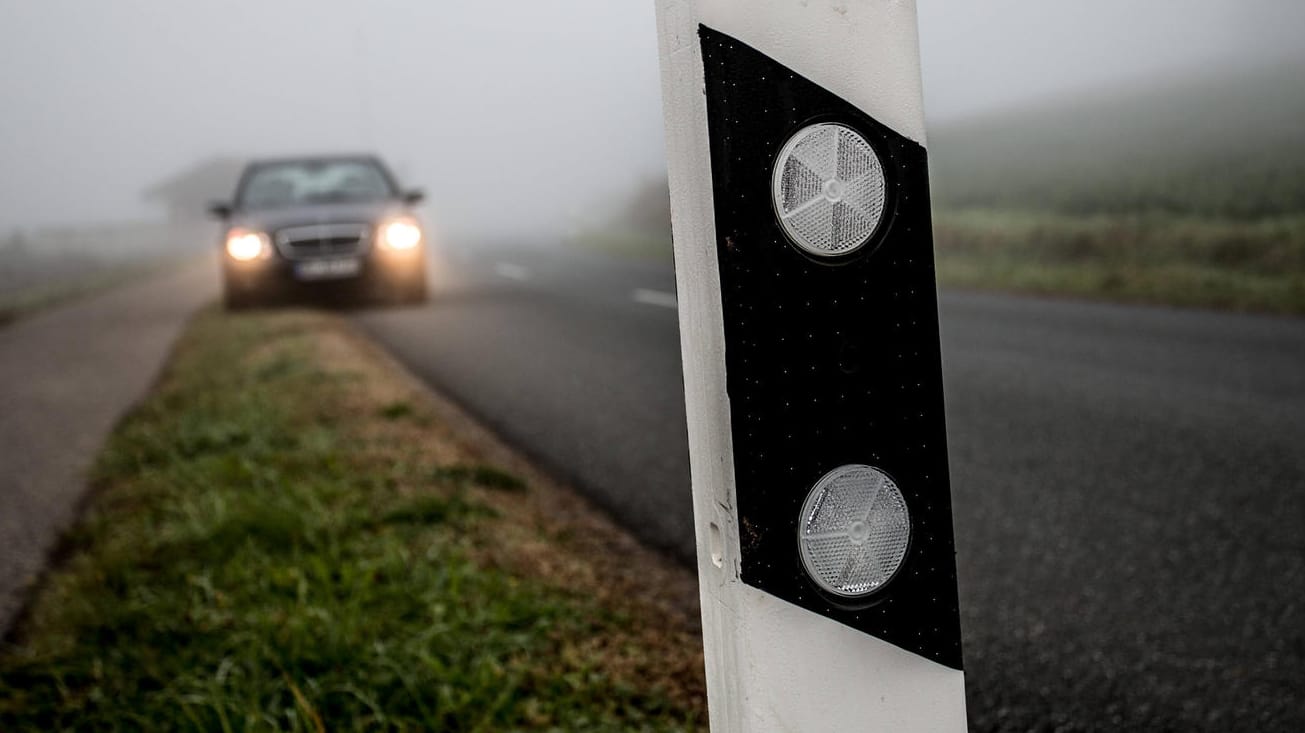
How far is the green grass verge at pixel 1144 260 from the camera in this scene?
8.28 metres

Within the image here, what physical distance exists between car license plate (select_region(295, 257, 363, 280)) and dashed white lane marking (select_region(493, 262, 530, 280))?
3.39 meters

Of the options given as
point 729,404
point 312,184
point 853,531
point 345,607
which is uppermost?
point 312,184

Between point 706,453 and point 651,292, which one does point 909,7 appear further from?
point 651,292

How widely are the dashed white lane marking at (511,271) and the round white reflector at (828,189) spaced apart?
11996 mm

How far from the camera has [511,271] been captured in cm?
1404

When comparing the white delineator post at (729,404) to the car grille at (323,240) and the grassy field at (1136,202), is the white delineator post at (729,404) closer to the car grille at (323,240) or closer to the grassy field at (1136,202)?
the grassy field at (1136,202)

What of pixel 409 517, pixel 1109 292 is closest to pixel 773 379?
pixel 409 517

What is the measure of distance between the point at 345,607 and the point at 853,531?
157 cm

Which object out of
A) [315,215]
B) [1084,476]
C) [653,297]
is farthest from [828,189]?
[315,215]

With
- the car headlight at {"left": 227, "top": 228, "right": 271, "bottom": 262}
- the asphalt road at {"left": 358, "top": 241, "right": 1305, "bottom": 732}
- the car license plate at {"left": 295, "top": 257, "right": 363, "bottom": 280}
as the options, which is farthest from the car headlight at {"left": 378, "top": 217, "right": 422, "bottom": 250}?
the asphalt road at {"left": 358, "top": 241, "right": 1305, "bottom": 732}

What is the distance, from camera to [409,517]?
2.81m

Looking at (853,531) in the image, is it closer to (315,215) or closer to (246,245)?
(246,245)

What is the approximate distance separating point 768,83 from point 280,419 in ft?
12.2

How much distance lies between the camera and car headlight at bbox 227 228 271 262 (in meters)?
9.21
